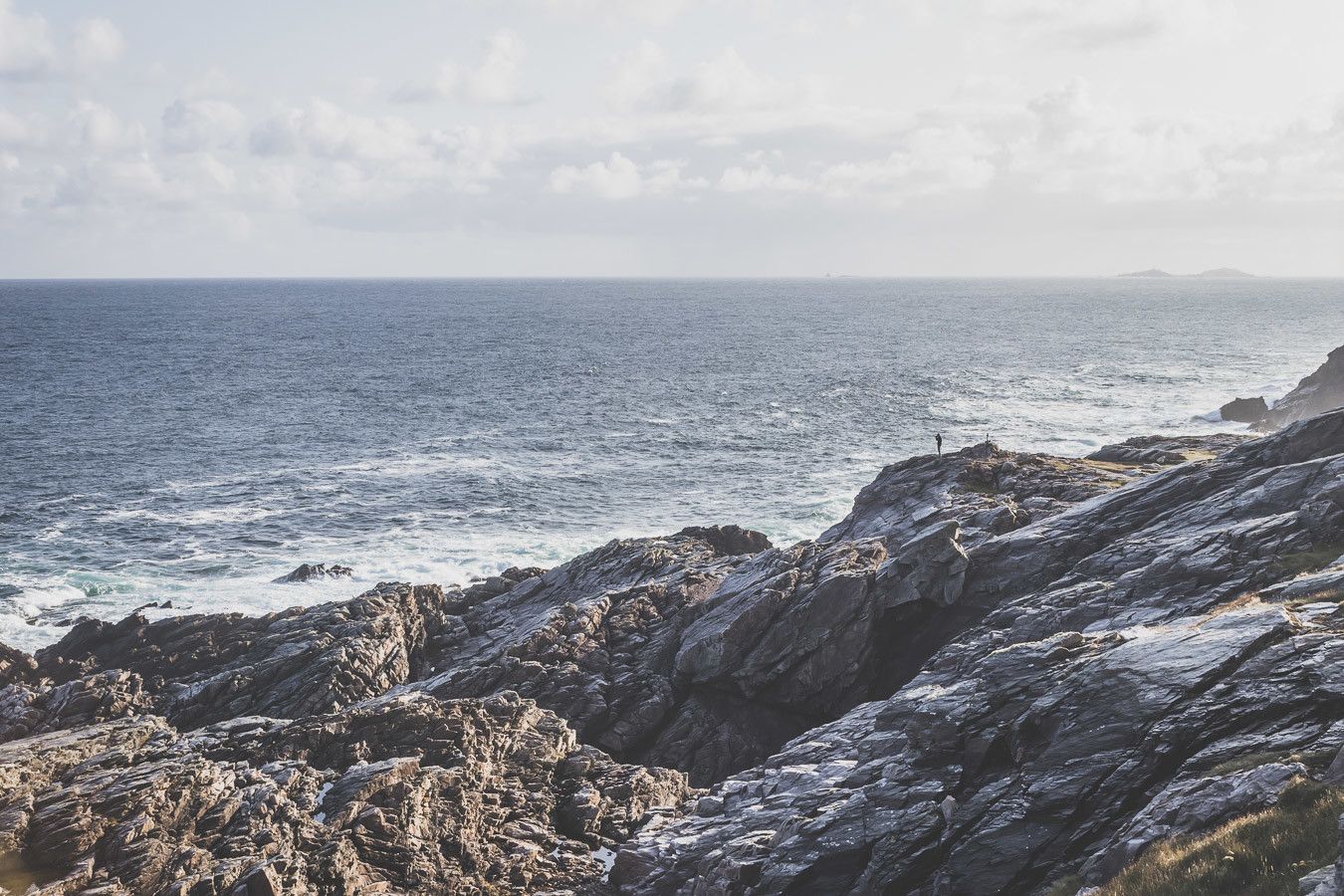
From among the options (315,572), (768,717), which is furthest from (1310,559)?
(315,572)

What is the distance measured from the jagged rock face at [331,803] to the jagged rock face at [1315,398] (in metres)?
83.9

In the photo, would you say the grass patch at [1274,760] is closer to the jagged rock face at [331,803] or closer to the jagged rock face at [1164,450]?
the jagged rock face at [331,803]

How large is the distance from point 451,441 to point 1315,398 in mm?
86444

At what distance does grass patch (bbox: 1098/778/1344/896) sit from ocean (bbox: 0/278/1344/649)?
153 ft

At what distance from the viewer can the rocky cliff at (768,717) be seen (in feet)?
64.8

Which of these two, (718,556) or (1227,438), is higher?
(1227,438)

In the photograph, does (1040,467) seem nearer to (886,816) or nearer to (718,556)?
(718,556)

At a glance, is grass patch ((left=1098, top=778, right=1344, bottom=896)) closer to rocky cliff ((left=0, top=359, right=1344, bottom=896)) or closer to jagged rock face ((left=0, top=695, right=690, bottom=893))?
rocky cliff ((left=0, top=359, right=1344, bottom=896))

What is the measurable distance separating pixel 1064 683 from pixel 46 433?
10263 centimetres

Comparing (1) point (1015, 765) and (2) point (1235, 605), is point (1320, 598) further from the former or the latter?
(1) point (1015, 765)

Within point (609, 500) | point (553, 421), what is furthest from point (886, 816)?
point (553, 421)

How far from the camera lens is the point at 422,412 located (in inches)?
4318

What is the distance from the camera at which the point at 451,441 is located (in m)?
94.6

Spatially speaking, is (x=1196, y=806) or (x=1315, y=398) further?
(x=1315, y=398)
